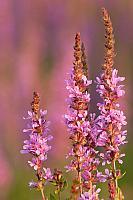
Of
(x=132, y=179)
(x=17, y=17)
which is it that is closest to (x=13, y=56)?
(x=17, y=17)

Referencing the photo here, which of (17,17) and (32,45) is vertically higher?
(17,17)

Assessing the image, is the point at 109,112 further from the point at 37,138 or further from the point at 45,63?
the point at 45,63

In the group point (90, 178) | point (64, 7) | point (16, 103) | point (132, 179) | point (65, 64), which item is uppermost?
point (64, 7)

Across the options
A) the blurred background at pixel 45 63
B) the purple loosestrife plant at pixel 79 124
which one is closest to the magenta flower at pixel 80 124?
the purple loosestrife plant at pixel 79 124

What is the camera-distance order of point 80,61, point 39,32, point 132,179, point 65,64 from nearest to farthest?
point 80,61 < point 132,179 < point 65,64 < point 39,32

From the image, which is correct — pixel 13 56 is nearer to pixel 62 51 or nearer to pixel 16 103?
pixel 62 51

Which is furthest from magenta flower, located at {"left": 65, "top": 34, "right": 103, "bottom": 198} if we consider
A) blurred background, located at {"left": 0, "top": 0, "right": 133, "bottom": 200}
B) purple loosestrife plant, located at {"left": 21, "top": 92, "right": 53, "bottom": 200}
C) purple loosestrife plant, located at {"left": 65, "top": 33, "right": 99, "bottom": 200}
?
blurred background, located at {"left": 0, "top": 0, "right": 133, "bottom": 200}

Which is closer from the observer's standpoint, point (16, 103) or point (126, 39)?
point (16, 103)

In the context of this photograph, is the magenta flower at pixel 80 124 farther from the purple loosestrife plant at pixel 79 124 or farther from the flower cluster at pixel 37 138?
the flower cluster at pixel 37 138
